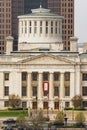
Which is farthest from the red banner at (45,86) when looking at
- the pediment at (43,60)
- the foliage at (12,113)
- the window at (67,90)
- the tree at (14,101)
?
the foliage at (12,113)

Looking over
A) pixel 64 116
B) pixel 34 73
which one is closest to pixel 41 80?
pixel 34 73

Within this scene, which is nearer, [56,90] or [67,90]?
[56,90]

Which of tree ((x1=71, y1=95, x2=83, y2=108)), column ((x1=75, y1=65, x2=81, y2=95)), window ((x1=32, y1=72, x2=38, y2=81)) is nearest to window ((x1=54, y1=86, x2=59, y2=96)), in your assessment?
column ((x1=75, y1=65, x2=81, y2=95))

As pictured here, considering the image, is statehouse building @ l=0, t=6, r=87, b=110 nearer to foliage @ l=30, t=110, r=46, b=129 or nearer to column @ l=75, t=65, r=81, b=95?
column @ l=75, t=65, r=81, b=95

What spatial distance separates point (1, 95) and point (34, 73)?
6506 millimetres

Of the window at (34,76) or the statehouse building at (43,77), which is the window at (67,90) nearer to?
the statehouse building at (43,77)

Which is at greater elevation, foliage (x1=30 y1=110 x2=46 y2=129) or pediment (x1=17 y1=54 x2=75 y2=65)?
Result: pediment (x1=17 y1=54 x2=75 y2=65)

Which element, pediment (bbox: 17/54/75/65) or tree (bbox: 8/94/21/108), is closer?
tree (bbox: 8/94/21/108)

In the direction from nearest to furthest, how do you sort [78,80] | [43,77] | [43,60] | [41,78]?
[78,80], [41,78], [43,77], [43,60]

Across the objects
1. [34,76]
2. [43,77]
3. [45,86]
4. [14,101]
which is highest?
[34,76]

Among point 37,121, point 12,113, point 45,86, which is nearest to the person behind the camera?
point 37,121

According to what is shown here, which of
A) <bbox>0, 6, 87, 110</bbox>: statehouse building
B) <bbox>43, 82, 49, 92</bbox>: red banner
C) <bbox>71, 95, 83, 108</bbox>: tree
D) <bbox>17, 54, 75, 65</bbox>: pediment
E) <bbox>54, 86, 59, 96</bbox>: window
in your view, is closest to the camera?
<bbox>43, 82, 49, 92</bbox>: red banner

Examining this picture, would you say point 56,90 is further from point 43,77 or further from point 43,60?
point 43,60

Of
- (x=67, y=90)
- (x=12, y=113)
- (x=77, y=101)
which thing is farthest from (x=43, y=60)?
(x=12, y=113)
